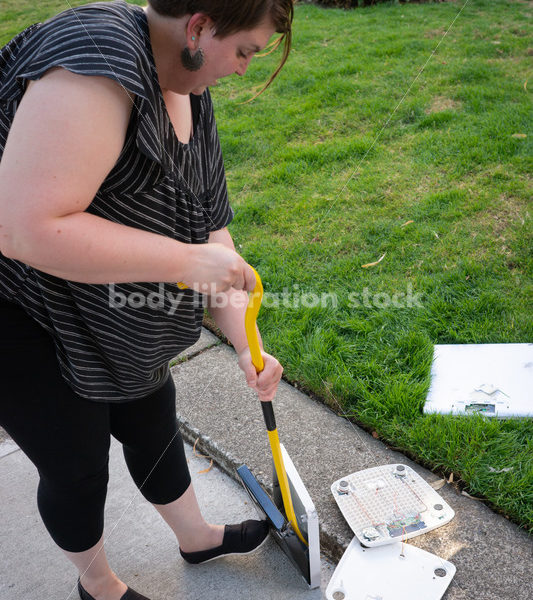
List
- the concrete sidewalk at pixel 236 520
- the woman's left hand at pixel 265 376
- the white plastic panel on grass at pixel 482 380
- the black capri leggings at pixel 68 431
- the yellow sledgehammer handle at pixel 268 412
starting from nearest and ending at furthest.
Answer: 1. the black capri leggings at pixel 68 431
2. the yellow sledgehammer handle at pixel 268 412
3. the woman's left hand at pixel 265 376
4. the concrete sidewalk at pixel 236 520
5. the white plastic panel on grass at pixel 482 380

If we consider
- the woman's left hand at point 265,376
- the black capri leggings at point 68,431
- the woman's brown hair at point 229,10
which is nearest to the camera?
the woman's brown hair at point 229,10

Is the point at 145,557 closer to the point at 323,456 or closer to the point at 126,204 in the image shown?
the point at 323,456

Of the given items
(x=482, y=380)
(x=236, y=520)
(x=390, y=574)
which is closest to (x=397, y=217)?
(x=482, y=380)

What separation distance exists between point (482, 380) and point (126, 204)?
1735 mm

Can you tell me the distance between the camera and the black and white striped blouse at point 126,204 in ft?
3.28

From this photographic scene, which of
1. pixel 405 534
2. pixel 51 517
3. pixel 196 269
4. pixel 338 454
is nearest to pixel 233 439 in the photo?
pixel 338 454

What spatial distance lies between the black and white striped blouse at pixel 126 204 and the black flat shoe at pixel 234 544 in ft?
2.11

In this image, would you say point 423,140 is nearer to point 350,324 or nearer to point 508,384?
point 350,324

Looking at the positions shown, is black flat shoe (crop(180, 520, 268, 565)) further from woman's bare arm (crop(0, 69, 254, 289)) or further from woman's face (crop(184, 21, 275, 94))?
woman's face (crop(184, 21, 275, 94))

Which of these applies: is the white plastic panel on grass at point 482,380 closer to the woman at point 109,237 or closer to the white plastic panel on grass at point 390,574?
the white plastic panel on grass at point 390,574

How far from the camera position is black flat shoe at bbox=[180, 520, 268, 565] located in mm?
1869

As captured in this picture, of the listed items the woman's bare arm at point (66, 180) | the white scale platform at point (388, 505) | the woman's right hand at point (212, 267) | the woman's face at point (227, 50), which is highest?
the woman's face at point (227, 50)

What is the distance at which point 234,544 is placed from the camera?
1870 millimetres

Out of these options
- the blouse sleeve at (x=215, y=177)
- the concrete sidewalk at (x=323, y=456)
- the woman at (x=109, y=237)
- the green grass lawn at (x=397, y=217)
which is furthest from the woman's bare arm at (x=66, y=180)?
the green grass lawn at (x=397, y=217)
